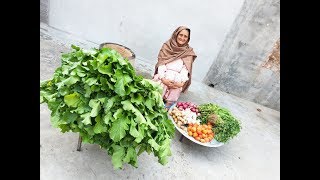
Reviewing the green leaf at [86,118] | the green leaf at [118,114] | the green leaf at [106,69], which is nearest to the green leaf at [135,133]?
the green leaf at [118,114]

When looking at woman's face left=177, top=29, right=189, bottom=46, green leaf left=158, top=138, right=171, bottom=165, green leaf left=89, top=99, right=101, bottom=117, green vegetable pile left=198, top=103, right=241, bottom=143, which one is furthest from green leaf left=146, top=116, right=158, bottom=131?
woman's face left=177, top=29, right=189, bottom=46

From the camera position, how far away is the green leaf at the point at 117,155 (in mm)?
2535

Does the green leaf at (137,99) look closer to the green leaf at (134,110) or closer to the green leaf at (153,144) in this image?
the green leaf at (134,110)

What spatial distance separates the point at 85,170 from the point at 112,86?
1.16 m

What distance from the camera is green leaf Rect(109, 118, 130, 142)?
240cm

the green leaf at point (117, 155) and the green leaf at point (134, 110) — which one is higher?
the green leaf at point (134, 110)

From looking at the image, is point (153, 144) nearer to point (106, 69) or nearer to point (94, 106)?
point (94, 106)

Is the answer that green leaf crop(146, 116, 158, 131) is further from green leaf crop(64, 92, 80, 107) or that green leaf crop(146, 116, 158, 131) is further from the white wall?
the white wall

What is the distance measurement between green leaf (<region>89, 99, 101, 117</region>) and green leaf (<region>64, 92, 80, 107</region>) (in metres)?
0.14

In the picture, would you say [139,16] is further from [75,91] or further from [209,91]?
[75,91]

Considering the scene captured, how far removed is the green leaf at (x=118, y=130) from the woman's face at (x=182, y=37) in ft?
6.75

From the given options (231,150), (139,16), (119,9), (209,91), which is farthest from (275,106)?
(119,9)

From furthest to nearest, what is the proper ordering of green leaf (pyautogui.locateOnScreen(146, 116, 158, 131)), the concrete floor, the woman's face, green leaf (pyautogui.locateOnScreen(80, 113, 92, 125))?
the woman's face < the concrete floor < green leaf (pyautogui.locateOnScreen(146, 116, 158, 131)) < green leaf (pyautogui.locateOnScreen(80, 113, 92, 125))

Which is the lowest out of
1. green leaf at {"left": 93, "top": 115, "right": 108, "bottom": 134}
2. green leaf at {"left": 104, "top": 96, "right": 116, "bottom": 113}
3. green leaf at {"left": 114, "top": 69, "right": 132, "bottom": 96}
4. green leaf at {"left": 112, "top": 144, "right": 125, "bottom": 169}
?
green leaf at {"left": 112, "top": 144, "right": 125, "bottom": 169}
